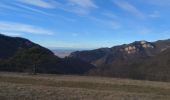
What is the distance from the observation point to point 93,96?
25.9 m

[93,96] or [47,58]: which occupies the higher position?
A: [47,58]

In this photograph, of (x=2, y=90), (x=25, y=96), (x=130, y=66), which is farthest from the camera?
(x=130, y=66)

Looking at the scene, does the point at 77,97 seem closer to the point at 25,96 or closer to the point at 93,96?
the point at 93,96

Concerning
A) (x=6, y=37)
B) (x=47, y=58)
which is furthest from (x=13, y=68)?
(x=6, y=37)

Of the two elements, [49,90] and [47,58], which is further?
[47,58]

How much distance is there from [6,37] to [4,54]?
48293 mm

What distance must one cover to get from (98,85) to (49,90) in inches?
427

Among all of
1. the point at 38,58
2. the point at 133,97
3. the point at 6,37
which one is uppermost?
the point at 6,37

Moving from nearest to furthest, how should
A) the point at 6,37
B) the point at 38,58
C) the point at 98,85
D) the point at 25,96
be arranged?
the point at 25,96 → the point at 98,85 → the point at 38,58 → the point at 6,37

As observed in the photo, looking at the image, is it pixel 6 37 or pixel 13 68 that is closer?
pixel 13 68

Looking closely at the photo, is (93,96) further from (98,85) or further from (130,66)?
(130,66)

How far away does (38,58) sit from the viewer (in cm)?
6538

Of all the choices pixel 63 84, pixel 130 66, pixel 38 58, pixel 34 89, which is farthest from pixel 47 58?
pixel 130 66

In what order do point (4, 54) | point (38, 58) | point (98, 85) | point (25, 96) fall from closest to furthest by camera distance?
point (25, 96), point (98, 85), point (38, 58), point (4, 54)
